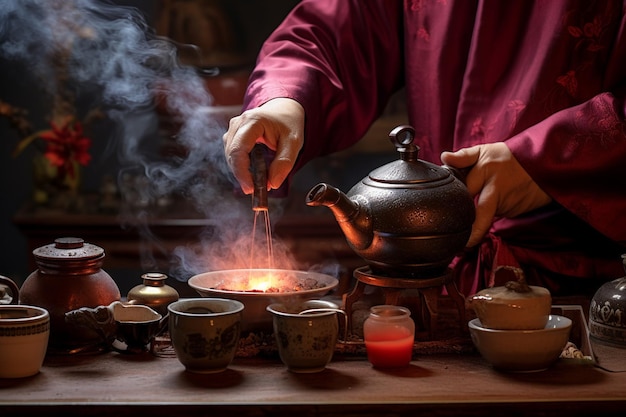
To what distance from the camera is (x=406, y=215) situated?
6.42 ft

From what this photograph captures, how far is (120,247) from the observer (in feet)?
15.0

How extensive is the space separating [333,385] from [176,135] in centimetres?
345

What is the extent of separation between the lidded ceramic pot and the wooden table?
176 millimetres

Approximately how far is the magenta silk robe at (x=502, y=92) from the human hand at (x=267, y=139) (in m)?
0.15

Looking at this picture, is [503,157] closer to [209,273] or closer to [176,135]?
[209,273]

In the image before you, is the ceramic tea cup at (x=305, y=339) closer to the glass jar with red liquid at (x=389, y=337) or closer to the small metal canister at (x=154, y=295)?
the glass jar with red liquid at (x=389, y=337)

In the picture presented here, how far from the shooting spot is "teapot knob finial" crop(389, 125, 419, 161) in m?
2.04

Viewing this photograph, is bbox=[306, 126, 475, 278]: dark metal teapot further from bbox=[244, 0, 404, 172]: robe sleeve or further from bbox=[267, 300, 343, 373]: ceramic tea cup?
bbox=[244, 0, 404, 172]: robe sleeve

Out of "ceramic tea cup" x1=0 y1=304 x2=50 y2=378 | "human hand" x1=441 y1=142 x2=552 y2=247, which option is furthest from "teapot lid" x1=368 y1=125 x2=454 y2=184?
"ceramic tea cup" x1=0 y1=304 x2=50 y2=378

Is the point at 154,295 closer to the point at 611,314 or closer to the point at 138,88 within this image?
the point at 611,314

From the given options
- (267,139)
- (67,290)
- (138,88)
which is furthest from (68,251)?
(138,88)

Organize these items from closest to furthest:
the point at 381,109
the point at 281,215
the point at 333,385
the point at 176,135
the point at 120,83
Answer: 1. the point at 333,385
2. the point at 381,109
3. the point at 281,215
4. the point at 176,135
5. the point at 120,83

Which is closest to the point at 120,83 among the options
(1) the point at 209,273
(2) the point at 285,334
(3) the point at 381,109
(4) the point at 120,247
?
(4) the point at 120,247

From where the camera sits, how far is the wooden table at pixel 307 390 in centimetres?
162
